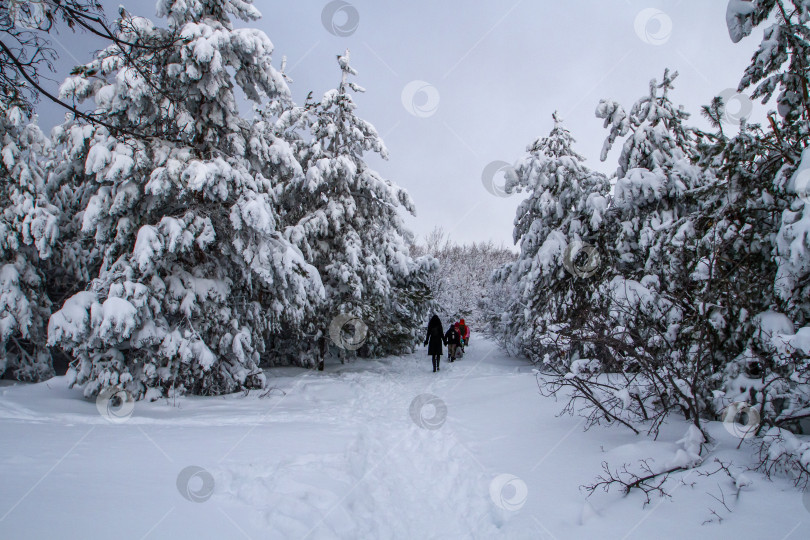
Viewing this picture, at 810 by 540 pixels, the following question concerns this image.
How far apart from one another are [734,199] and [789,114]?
1637 mm

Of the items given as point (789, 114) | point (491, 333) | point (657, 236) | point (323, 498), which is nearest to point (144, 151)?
point (323, 498)

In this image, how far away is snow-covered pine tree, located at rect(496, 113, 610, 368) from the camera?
10539 mm

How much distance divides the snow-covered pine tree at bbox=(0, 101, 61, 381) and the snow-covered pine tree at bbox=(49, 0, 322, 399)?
12.1ft

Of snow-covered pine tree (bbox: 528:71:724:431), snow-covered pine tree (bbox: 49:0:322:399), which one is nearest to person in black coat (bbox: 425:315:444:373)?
snow-covered pine tree (bbox: 528:71:724:431)

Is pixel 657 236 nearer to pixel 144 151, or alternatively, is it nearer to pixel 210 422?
pixel 210 422

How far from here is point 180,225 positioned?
7.17m

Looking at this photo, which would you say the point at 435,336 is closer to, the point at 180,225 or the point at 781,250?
the point at 180,225

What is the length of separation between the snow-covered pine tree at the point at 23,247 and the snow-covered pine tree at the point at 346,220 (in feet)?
20.2

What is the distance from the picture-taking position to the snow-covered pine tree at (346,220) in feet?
38.5

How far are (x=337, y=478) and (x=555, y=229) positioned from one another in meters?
9.40

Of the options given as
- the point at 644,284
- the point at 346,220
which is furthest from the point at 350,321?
the point at 644,284

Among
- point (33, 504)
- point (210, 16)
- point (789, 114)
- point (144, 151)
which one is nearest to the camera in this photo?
point (33, 504)

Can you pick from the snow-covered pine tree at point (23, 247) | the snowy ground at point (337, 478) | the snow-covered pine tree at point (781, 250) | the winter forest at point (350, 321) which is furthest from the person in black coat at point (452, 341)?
the snow-covered pine tree at point (23, 247)

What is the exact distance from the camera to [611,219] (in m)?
10.3
